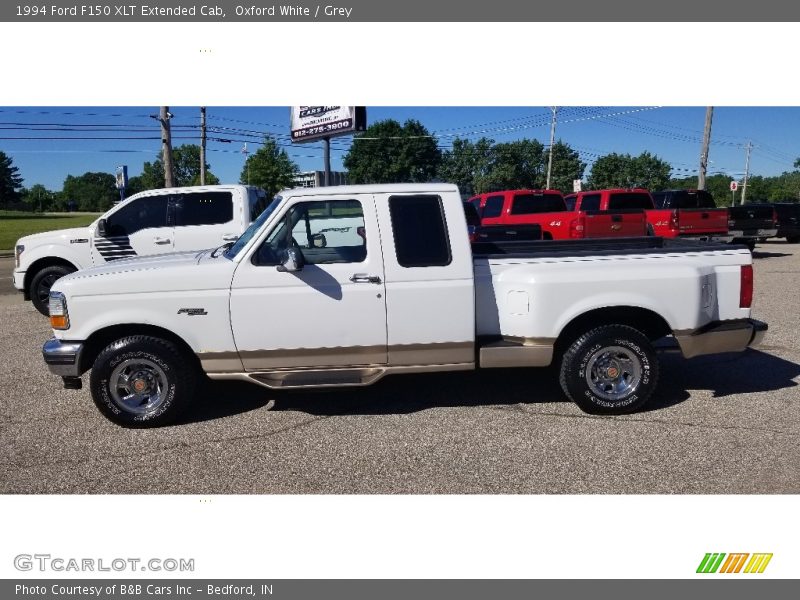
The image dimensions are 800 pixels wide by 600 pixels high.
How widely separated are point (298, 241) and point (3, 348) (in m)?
5.21

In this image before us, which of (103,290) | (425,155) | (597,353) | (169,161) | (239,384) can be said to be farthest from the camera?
(425,155)

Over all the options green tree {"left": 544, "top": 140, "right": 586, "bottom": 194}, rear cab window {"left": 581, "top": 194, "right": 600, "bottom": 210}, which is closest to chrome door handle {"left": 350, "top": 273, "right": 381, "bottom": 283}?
rear cab window {"left": 581, "top": 194, "right": 600, "bottom": 210}

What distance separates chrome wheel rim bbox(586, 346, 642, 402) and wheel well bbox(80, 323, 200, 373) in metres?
3.35

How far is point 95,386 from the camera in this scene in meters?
4.78

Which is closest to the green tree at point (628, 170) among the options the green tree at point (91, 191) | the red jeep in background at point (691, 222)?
the red jeep in background at point (691, 222)

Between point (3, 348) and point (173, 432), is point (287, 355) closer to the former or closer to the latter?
point (173, 432)

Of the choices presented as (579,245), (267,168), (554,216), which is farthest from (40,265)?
(267,168)

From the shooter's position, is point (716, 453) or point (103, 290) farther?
point (103, 290)

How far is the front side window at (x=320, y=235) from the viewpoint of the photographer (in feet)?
15.7

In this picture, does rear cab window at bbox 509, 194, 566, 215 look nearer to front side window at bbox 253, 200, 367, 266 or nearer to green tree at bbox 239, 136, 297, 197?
front side window at bbox 253, 200, 367, 266

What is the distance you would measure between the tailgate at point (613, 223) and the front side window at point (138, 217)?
340 inches

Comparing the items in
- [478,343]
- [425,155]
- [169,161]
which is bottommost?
[478,343]

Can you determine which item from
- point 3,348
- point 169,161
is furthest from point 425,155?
point 3,348

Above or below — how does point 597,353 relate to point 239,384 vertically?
above
